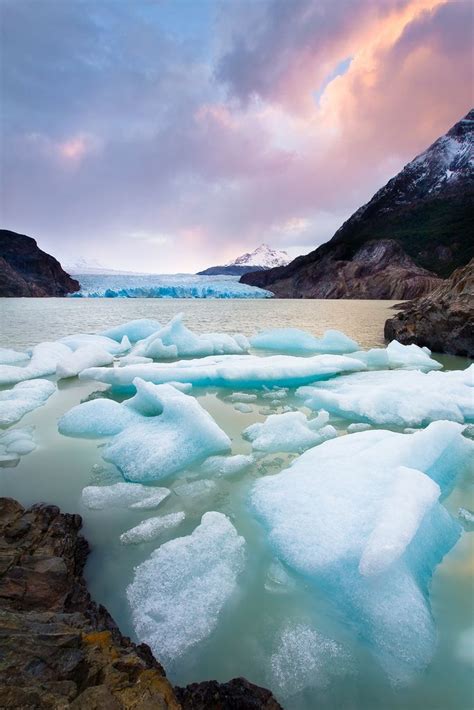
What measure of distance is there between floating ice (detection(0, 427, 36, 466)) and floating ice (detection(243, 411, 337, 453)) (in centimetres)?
223

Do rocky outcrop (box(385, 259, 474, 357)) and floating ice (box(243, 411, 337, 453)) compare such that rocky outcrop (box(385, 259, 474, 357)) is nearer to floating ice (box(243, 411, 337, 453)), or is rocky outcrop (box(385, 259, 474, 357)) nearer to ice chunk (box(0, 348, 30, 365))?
floating ice (box(243, 411, 337, 453))

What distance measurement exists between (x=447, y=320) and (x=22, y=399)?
407 inches

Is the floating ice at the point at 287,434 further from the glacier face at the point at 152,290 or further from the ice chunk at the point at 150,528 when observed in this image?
the glacier face at the point at 152,290

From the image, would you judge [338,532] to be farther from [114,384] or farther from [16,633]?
[114,384]

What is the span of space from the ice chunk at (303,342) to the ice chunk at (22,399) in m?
6.81

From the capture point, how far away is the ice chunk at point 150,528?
232cm

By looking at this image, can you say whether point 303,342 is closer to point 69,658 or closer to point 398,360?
point 398,360

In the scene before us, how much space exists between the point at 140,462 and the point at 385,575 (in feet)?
6.89

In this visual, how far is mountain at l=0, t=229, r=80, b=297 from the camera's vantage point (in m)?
71.4

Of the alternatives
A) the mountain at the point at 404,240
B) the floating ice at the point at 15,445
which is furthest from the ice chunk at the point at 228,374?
the mountain at the point at 404,240

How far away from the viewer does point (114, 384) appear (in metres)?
6.29

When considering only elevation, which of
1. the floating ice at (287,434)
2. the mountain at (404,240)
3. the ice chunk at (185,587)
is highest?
the mountain at (404,240)

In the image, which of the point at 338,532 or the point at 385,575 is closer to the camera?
the point at 385,575

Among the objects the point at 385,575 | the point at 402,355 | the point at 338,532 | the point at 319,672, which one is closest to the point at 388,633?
the point at 385,575
